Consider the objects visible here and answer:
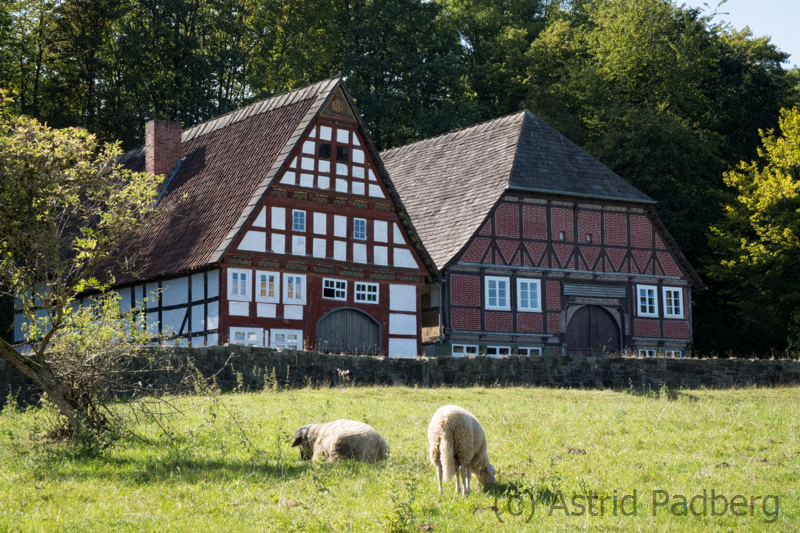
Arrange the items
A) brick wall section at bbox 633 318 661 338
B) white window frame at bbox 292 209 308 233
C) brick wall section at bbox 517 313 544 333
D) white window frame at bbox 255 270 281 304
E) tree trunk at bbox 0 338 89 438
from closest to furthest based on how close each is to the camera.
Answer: tree trunk at bbox 0 338 89 438
white window frame at bbox 255 270 281 304
white window frame at bbox 292 209 308 233
brick wall section at bbox 517 313 544 333
brick wall section at bbox 633 318 661 338

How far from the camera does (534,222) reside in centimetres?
3816

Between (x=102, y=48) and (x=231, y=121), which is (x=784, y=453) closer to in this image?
(x=231, y=121)

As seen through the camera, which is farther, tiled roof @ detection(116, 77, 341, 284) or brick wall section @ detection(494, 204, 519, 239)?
brick wall section @ detection(494, 204, 519, 239)

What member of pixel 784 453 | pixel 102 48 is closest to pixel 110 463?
pixel 784 453

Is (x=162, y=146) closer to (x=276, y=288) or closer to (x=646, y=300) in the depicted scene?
(x=276, y=288)

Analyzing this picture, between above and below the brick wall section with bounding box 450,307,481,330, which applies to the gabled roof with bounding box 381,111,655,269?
above

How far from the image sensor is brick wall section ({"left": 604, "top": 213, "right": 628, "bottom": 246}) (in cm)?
3950

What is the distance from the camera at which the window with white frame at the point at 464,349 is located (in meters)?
36.0

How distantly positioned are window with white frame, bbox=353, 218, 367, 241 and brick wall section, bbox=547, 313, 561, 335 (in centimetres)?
864

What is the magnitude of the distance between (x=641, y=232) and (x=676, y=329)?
408cm

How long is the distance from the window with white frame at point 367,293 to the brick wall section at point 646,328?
1182cm

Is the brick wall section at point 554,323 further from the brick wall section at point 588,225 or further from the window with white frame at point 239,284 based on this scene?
the window with white frame at point 239,284

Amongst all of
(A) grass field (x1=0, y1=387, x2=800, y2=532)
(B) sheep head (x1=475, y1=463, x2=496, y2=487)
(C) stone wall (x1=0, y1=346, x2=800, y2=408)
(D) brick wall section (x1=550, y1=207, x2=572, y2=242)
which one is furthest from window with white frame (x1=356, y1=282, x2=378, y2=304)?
(B) sheep head (x1=475, y1=463, x2=496, y2=487)

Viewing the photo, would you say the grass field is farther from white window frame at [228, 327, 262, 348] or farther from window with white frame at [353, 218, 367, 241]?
window with white frame at [353, 218, 367, 241]
